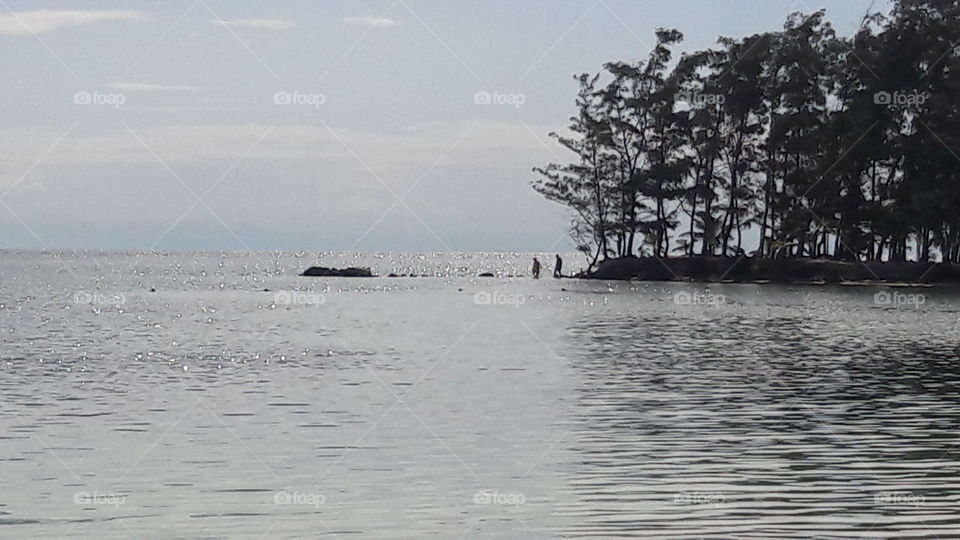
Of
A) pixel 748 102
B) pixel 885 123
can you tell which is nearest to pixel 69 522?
pixel 885 123

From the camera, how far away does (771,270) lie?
96375mm

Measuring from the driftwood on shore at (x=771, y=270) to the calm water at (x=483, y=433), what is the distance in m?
38.5

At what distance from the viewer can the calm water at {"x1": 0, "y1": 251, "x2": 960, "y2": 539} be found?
1532 cm

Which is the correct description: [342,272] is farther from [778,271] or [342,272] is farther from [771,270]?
[778,271]

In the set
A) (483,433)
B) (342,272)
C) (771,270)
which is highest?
(771,270)

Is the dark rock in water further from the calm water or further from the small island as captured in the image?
the calm water

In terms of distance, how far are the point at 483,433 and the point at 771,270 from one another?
76.7 m

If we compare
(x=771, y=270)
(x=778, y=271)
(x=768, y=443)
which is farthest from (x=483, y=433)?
(x=771, y=270)

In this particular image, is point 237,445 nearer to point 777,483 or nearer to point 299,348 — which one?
point 777,483

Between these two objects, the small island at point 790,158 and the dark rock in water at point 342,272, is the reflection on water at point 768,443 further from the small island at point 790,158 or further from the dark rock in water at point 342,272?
the dark rock in water at point 342,272

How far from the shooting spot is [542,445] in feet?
68.1

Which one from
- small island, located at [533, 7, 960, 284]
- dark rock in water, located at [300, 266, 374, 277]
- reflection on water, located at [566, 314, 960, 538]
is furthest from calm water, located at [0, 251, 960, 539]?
dark rock in water, located at [300, 266, 374, 277]

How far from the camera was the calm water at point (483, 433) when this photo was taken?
15.3m

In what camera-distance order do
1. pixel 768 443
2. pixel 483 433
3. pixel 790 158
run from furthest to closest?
pixel 790 158, pixel 483 433, pixel 768 443
